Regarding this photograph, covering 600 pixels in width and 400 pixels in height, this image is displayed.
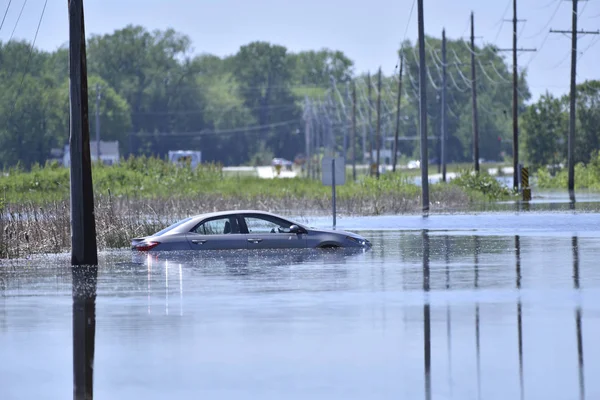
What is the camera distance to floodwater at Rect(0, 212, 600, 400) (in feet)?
40.9

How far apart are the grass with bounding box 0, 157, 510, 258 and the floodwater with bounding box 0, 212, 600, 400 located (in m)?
4.79

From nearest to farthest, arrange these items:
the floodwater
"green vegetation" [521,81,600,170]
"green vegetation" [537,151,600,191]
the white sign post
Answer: the floodwater < the white sign post < "green vegetation" [537,151,600,191] < "green vegetation" [521,81,600,170]

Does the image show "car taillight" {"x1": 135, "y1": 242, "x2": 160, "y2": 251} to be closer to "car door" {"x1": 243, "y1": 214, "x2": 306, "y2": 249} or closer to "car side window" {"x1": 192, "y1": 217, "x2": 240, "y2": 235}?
"car side window" {"x1": 192, "y1": 217, "x2": 240, "y2": 235}

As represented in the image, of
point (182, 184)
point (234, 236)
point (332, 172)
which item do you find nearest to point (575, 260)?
point (234, 236)

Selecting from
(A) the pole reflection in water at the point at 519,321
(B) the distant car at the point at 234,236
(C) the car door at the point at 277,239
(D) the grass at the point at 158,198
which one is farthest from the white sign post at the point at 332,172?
(C) the car door at the point at 277,239

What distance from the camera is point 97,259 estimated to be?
29.3 metres

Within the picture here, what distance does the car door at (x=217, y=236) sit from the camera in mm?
30078

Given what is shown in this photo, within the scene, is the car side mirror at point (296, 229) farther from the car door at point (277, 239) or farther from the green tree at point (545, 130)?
the green tree at point (545, 130)

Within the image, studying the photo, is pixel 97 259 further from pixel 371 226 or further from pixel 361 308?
pixel 371 226

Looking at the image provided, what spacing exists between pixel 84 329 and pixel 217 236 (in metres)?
13.4

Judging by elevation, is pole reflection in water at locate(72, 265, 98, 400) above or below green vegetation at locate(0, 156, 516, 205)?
below

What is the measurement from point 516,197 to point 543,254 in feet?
151

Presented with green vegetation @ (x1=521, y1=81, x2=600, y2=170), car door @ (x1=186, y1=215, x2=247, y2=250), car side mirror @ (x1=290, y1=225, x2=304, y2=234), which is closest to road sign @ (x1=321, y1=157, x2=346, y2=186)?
car door @ (x1=186, y1=215, x2=247, y2=250)

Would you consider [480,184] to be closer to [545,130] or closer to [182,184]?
[182,184]
